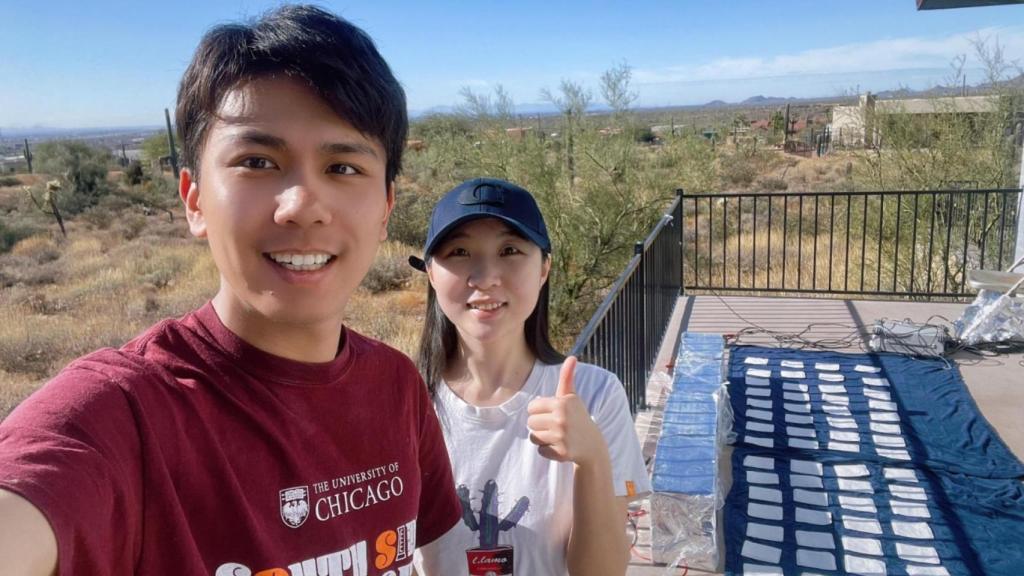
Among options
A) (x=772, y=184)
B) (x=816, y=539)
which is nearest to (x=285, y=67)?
(x=816, y=539)

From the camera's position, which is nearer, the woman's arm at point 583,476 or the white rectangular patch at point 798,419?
the woman's arm at point 583,476

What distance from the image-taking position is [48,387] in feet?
2.38

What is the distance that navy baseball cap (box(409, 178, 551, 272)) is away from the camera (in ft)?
5.50

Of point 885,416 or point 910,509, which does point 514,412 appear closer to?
point 910,509

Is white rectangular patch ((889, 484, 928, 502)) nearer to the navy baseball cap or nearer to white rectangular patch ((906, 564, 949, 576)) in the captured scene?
white rectangular patch ((906, 564, 949, 576))

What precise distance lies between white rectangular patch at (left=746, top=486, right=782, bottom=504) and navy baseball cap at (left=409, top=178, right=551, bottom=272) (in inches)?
96.2

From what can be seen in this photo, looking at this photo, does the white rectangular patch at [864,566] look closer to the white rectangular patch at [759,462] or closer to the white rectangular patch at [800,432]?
the white rectangular patch at [759,462]

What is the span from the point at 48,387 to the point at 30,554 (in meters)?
0.17

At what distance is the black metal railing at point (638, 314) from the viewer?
9.89ft

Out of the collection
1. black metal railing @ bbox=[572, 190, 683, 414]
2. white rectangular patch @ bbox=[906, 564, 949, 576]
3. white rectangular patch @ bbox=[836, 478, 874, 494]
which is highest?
black metal railing @ bbox=[572, 190, 683, 414]

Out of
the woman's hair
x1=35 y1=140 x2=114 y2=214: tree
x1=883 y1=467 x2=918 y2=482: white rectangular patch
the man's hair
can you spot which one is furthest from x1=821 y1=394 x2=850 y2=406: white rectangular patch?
x1=35 y1=140 x2=114 y2=214: tree

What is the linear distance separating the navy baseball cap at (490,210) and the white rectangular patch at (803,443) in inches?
119

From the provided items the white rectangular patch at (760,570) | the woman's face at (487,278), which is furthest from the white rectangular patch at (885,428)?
the woman's face at (487,278)

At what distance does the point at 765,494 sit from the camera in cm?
364
